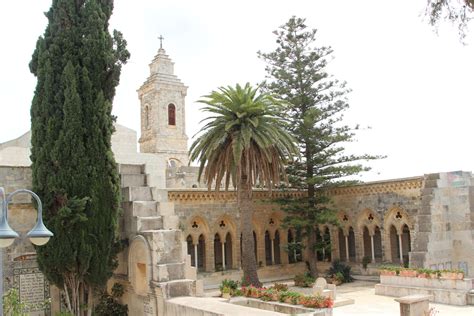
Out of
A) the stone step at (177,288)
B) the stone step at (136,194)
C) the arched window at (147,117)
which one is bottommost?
the stone step at (177,288)

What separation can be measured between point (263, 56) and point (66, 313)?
1409 cm

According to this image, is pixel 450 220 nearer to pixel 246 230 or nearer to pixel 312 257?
pixel 312 257

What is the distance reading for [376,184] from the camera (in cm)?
2128

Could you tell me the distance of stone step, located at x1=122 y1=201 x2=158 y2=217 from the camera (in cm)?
1312

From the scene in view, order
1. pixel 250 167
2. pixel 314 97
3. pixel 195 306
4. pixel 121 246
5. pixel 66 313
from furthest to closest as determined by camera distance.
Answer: pixel 314 97, pixel 250 167, pixel 121 246, pixel 66 313, pixel 195 306

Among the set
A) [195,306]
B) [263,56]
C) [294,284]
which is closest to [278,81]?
[263,56]

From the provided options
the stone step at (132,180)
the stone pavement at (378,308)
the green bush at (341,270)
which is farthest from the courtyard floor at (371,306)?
the stone step at (132,180)

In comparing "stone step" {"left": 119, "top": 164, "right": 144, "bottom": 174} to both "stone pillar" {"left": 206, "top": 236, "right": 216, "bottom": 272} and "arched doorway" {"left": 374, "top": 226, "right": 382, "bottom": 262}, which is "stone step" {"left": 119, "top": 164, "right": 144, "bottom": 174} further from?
"arched doorway" {"left": 374, "top": 226, "right": 382, "bottom": 262}

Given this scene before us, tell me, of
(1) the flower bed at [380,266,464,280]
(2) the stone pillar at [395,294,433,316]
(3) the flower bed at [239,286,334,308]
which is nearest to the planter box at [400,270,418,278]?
(1) the flower bed at [380,266,464,280]

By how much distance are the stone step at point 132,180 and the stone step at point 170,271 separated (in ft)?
9.14

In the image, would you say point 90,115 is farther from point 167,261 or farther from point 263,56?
point 263,56

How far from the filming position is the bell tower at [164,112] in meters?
39.6

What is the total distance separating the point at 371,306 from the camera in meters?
15.4

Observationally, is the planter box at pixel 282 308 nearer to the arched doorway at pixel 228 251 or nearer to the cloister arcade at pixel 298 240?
the cloister arcade at pixel 298 240
